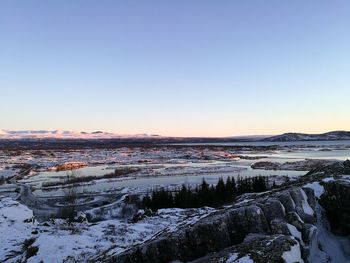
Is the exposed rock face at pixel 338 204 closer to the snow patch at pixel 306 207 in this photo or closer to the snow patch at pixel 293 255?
the snow patch at pixel 306 207

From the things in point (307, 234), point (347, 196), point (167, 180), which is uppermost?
point (347, 196)

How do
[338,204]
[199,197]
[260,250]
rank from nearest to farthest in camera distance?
[260,250]
[338,204]
[199,197]

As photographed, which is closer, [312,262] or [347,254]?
[312,262]

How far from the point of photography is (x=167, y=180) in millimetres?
65312

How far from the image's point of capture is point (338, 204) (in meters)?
15.8

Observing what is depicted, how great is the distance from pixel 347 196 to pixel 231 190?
1087 inches

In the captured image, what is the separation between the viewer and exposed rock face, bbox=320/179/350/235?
1518 cm

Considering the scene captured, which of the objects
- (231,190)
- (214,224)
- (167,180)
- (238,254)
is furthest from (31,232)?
(167,180)

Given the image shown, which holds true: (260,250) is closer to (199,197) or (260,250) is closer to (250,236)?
(250,236)

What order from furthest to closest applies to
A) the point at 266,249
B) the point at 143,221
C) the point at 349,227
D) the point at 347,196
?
the point at 143,221
the point at 347,196
the point at 349,227
the point at 266,249

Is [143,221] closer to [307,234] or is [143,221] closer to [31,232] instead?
[31,232]

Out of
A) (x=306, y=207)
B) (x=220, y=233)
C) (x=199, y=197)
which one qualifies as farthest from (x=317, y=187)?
(x=199, y=197)

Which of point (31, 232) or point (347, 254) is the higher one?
point (347, 254)

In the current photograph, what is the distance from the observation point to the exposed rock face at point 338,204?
49.8 ft
